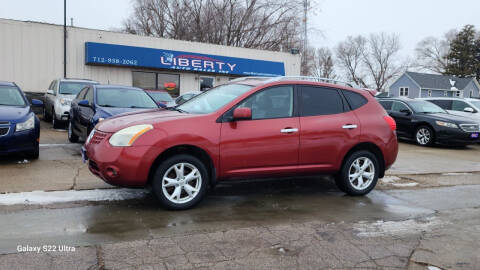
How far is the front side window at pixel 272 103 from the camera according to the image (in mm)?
5172

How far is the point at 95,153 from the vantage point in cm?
470

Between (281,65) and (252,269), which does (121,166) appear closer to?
(252,269)

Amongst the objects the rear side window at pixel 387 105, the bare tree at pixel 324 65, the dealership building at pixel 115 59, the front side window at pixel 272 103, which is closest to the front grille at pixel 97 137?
the front side window at pixel 272 103

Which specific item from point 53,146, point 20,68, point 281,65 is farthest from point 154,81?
point 53,146

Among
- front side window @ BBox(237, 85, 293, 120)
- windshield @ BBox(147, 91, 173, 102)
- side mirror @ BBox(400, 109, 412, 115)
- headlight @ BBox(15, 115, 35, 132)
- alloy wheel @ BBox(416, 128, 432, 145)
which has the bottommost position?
alloy wheel @ BBox(416, 128, 432, 145)

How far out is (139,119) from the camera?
16.1 ft

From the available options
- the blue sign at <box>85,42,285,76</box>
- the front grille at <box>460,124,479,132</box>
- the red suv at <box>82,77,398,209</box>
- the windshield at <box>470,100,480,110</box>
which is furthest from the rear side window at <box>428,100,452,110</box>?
the red suv at <box>82,77,398,209</box>

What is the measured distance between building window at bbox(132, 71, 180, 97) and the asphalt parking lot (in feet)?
44.9

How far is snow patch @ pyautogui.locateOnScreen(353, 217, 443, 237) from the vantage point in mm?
4363

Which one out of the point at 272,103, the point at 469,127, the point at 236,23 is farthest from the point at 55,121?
the point at 236,23

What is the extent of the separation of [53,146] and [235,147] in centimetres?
607

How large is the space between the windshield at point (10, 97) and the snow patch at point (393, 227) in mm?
6787

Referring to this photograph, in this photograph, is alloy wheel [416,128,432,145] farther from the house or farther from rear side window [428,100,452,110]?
the house

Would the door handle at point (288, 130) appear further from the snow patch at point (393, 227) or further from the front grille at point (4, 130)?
the front grille at point (4, 130)
